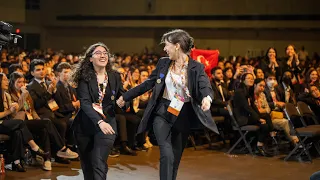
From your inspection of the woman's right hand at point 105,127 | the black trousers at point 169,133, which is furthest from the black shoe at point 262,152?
the woman's right hand at point 105,127

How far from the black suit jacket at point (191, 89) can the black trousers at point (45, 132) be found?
275 centimetres

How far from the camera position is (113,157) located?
400 inches

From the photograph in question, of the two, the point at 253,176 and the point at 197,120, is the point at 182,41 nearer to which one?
the point at 197,120

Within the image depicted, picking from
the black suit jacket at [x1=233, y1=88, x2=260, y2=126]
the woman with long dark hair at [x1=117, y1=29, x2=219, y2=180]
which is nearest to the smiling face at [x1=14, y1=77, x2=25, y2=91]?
the woman with long dark hair at [x1=117, y1=29, x2=219, y2=180]

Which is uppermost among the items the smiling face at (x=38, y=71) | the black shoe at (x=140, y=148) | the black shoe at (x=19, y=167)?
the smiling face at (x=38, y=71)

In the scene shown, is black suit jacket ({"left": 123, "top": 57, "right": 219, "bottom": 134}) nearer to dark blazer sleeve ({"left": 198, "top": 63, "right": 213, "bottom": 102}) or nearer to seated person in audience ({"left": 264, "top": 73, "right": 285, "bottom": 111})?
dark blazer sleeve ({"left": 198, "top": 63, "right": 213, "bottom": 102})

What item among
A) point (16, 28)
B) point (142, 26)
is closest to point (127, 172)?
point (142, 26)

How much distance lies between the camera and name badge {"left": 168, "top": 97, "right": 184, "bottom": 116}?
6445mm

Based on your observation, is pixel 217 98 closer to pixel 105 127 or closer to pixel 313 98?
pixel 313 98

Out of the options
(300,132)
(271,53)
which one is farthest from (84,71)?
(271,53)

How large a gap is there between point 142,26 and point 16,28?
6615 millimetres

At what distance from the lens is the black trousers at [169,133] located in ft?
21.0

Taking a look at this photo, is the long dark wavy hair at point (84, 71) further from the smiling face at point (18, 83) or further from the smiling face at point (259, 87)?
the smiling face at point (259, 87)

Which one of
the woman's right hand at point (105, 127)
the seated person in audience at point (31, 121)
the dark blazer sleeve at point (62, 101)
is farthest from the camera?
the dark blazer sleeve at point (62, 101)
